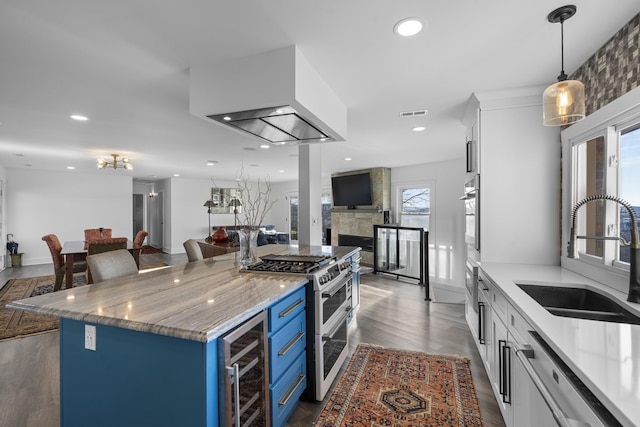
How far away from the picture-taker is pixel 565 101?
156cm

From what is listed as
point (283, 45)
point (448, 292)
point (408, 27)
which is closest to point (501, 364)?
point (408, 27)

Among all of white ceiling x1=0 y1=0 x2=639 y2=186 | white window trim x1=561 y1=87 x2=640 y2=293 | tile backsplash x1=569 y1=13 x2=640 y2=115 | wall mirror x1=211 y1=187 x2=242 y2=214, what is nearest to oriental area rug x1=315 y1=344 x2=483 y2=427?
white window trim x1=561 y1=87 x2=640 y2=293

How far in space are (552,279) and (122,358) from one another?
8.44 ft

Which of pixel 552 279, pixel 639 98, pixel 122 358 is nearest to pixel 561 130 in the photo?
pixel 639 98

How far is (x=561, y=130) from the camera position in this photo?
255cm

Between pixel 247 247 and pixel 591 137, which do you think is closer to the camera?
pixel 591 137

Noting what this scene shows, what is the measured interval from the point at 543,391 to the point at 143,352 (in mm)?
1579

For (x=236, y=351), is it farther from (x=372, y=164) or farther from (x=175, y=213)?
(x=175, y=213)

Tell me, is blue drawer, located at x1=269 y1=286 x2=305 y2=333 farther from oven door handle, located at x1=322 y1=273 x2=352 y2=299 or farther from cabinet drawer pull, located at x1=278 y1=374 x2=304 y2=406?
cabinet drawer pull, located at x1=278 y1=374 x2=304 y2=406

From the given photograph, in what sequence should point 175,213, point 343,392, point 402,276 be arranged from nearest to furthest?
point 343,392, point 402,276, point 175,213

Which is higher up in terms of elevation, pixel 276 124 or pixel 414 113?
pixel 414 113

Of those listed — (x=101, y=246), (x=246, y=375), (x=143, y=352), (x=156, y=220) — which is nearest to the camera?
(x=143, y=352)

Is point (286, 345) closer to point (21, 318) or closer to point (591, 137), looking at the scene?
point (591, 137)

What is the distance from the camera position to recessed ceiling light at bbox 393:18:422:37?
5.57ft
